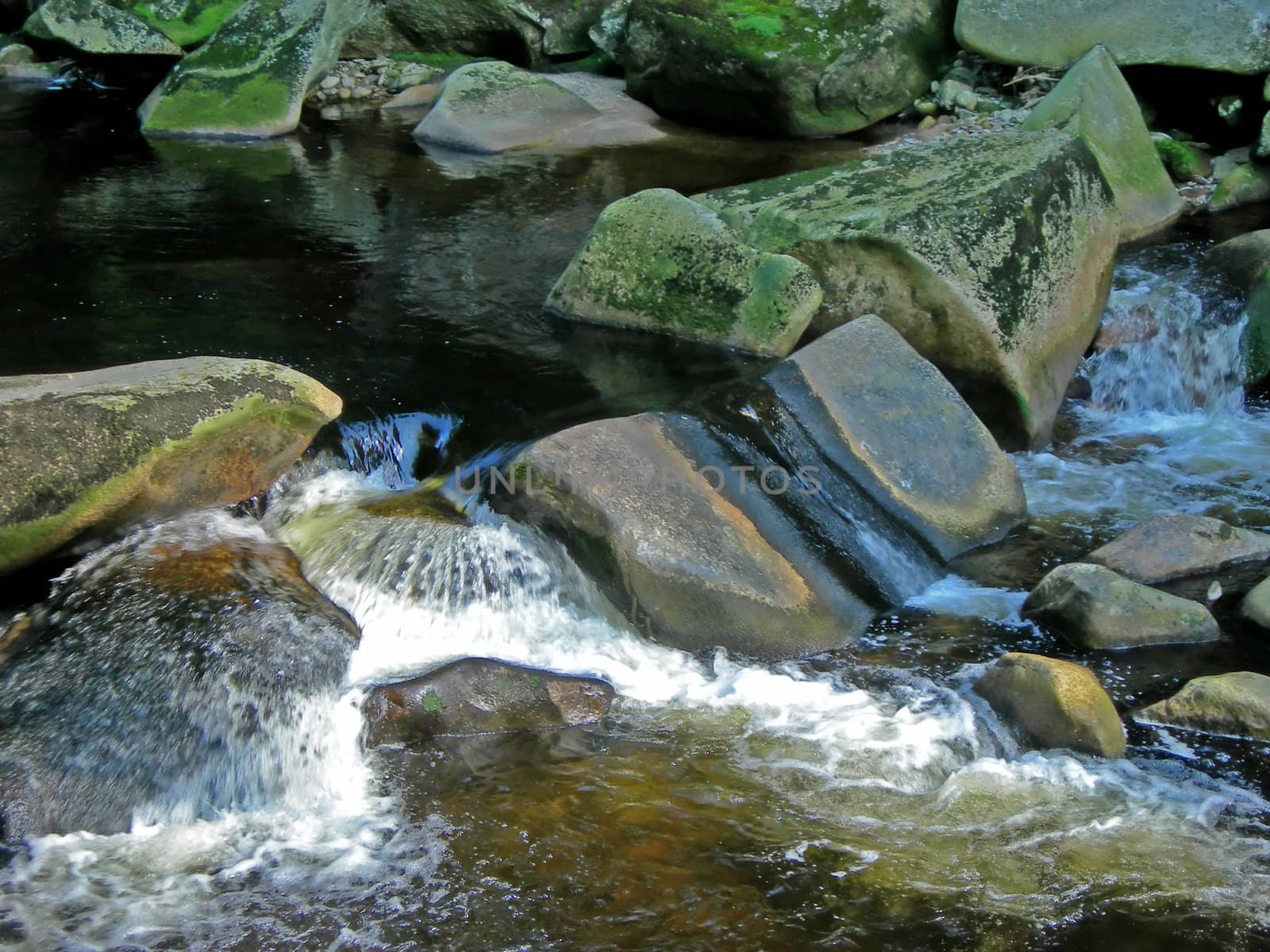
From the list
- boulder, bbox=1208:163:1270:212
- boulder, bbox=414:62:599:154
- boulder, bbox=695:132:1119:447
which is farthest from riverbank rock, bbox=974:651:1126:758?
boulder, bbox=414:62:599:154

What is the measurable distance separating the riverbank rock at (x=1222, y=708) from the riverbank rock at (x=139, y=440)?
2950 mm

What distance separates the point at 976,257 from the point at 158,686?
12.0ft

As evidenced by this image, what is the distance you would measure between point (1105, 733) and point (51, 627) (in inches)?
120

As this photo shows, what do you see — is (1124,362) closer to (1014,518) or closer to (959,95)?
(1014,518)

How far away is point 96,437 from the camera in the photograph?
13.1 ft

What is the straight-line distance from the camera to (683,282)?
5.70m

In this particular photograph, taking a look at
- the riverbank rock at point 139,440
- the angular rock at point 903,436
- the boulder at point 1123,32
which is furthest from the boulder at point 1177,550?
the boulder at point 1123,32

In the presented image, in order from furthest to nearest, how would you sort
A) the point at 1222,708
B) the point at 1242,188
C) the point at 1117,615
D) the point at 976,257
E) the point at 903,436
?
the point at 1242,188 → the point at 976,257 → the point at 903,436 → the point at 1117,615 → the point at 1222,708

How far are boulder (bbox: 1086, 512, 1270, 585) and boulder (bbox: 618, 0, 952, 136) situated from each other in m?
6.19

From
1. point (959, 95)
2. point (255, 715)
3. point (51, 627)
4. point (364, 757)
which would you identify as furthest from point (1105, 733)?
point (959, 95)

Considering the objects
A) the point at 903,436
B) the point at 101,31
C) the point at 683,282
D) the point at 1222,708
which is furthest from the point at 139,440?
the point at 101,31

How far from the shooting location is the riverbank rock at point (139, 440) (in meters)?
3.88

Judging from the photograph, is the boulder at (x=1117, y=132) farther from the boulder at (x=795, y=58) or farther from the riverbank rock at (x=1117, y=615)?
the riverbank rock at (x=1117, y=615)

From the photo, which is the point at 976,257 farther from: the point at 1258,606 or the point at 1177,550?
the point at 1258,606
